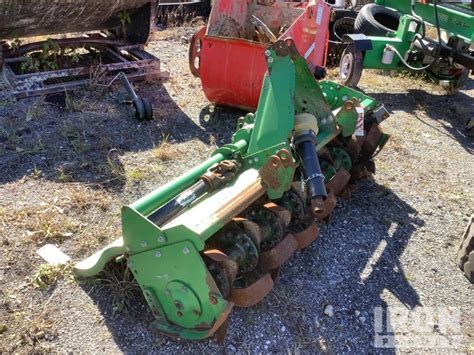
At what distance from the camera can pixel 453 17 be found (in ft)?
20.4

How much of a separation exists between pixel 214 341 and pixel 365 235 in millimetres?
1526

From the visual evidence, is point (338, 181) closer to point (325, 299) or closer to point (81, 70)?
point (325, 299)

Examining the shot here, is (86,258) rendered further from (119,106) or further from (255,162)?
(119,106)

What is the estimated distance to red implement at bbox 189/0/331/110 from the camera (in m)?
4.98

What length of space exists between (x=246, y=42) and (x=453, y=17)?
9.95 feet

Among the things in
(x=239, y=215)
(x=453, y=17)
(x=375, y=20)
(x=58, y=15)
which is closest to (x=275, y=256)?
(x=239, y=215)

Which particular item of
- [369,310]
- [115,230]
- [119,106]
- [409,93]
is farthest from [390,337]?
[409,93]

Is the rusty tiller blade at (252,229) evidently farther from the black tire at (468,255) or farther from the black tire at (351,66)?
the black tire at (351,66)

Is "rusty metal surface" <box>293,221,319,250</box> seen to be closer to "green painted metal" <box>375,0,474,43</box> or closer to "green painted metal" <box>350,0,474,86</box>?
"green painted metal" <box>350,0,474,86</box>

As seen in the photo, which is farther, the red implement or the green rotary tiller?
the red implement

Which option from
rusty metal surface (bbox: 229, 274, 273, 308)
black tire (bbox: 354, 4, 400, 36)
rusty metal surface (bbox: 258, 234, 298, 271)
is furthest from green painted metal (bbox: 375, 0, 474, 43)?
rusty metal surface (bbox: 229, 274, 273, 308)

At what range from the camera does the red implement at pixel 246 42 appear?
4984mm

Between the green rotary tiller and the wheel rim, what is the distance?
2790 mm

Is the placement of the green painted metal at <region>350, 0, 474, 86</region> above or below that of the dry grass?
above
